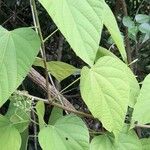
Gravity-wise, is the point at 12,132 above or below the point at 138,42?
above

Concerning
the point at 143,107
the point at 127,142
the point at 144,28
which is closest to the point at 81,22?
the point at 143,107

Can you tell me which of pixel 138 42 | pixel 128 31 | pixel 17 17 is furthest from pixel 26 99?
pixel 17 17

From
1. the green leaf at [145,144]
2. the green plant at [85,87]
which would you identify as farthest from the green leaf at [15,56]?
the green leaf at [145,144]

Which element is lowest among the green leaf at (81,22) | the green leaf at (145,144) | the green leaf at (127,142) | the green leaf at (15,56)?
the green leaf at (145,144)

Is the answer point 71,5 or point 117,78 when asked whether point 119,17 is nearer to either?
point 117,78

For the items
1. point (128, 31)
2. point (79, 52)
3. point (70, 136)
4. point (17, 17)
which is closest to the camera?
point (79, 52)

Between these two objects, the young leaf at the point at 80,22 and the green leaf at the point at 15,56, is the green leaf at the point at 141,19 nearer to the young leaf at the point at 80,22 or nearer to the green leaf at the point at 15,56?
the green leaf at the point at 15,56

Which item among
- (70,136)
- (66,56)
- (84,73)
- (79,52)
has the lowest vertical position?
(66,56)

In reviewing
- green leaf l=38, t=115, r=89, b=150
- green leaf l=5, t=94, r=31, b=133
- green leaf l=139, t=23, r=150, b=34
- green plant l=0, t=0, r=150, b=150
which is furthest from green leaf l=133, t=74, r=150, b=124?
green leaf l=139, t=23, r=150, b=34

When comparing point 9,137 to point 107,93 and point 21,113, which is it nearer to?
point 21,113
